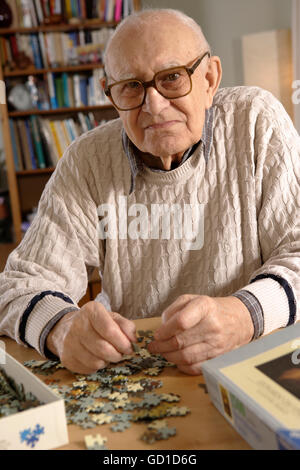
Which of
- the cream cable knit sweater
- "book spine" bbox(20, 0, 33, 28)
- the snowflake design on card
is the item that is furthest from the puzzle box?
"book spine" bbox(20, 0, 33, 28)

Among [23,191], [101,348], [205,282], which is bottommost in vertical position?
[23,191]

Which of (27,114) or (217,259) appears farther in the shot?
(27,114)

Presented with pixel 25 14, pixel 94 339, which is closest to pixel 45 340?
pixel 94 339

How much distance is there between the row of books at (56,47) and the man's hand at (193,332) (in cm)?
417

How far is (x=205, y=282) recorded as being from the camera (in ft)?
5.56

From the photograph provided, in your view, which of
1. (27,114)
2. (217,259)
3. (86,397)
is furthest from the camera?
(27,114)

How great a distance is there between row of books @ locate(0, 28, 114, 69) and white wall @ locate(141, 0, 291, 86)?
64cm

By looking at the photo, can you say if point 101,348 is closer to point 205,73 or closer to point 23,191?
point 205,73

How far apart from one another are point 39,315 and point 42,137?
3.79 m

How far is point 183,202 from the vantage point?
170 cm

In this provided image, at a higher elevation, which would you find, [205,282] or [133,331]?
[133,331]

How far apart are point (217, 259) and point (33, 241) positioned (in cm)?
59

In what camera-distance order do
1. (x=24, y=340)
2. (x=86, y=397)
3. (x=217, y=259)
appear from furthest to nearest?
1. (x=217, y=259)
2. (x=24, y=340)
3. (x=86, y=397)

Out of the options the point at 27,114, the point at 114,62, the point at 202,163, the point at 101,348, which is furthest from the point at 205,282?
the point at 27,114
